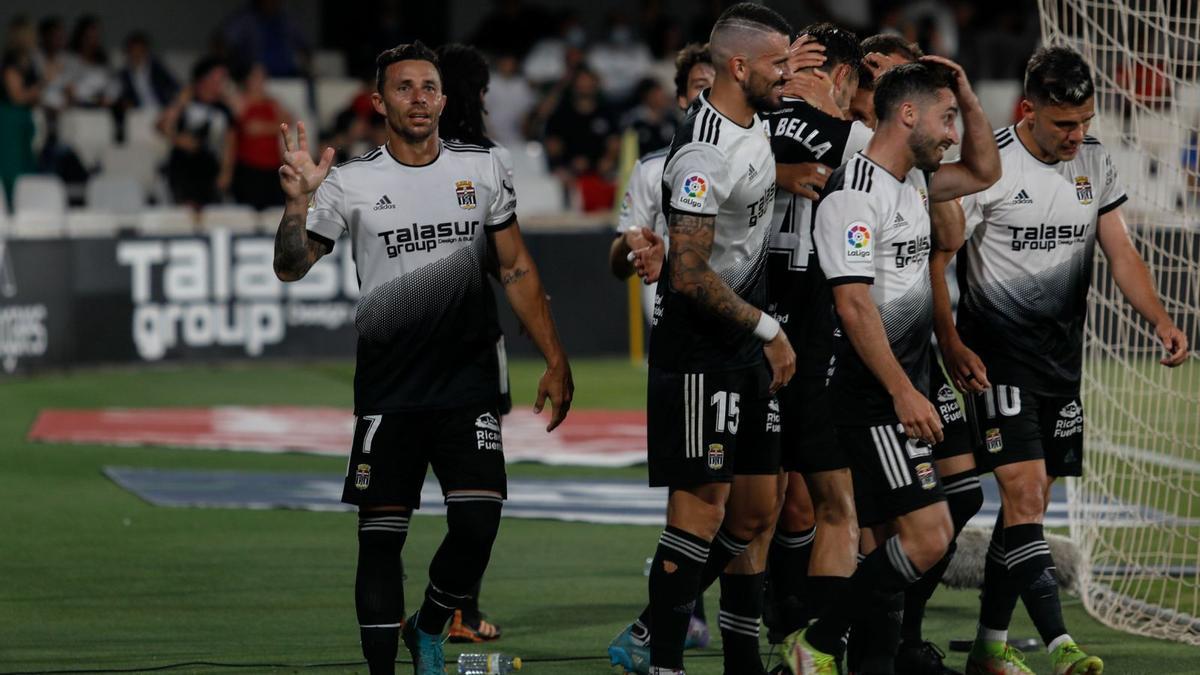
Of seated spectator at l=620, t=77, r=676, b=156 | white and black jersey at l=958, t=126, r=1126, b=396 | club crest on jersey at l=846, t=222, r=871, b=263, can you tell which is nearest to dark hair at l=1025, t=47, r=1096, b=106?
white and black jersey at l=958, t=126, r=1126, b=396

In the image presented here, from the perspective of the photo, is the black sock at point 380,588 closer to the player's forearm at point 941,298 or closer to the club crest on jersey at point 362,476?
the club crest on jersey at point 362,476

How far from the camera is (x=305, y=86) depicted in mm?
20031

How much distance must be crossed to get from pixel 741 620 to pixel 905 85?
73.5 inches

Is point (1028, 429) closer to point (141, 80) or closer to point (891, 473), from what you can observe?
point (891, 473)

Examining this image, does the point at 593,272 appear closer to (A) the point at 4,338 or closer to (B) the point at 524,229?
(B) the point at 524,229

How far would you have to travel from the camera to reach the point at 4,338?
16.3 metres

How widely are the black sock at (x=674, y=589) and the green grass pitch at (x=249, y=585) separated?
2.44ft

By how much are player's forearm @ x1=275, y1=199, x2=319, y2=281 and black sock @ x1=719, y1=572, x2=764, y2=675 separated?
5.90 ft

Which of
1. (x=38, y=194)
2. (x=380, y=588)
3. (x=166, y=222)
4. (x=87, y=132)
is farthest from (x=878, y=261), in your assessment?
(x=87, y=132)

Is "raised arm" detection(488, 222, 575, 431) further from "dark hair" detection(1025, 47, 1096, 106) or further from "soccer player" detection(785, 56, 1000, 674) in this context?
"dark hair" detection(1025, 47, 1096, 106)

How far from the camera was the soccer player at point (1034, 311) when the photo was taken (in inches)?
259

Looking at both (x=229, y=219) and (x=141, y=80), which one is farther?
(x=141, y=80)

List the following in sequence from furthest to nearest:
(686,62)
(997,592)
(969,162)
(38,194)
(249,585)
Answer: (38,194) → (249,585) → (686,62) → (997,592) → (969,162)

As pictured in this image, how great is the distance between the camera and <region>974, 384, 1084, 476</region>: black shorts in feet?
21.9
